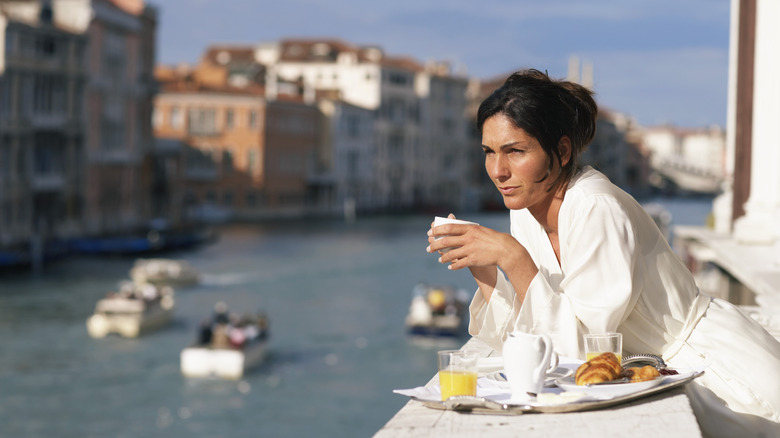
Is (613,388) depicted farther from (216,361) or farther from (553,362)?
(216,361)

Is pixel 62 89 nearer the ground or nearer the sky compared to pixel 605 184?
nearer the sky

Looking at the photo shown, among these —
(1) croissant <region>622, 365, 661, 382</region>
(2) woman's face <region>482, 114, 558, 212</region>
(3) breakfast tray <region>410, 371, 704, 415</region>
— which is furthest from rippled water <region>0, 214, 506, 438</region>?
(3) breakfast tray <region>410, 371, 704, 415</region>

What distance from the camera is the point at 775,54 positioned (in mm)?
5715

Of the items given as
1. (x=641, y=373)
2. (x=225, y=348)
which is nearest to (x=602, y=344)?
(x=641, y=373)

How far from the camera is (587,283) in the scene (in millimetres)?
1656

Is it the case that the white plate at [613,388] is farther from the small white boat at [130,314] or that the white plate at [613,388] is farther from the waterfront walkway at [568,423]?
the small white boat at [130,314]

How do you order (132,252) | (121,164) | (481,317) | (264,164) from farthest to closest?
(264,164) < (121,164) < (132,252) < (481,317)

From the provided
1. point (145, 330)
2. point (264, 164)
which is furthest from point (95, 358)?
point (264, 164)

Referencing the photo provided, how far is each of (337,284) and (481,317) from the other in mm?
25809

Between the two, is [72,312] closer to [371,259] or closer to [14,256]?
[14,256]

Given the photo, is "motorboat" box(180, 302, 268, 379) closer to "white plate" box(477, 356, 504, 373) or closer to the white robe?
"white plate" box(477, 356, 504, 373)

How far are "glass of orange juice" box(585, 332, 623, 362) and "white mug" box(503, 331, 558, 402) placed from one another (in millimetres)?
141

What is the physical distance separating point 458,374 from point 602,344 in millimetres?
252


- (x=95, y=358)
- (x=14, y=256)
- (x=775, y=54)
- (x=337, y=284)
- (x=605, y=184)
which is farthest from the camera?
(x=337, y=284)
